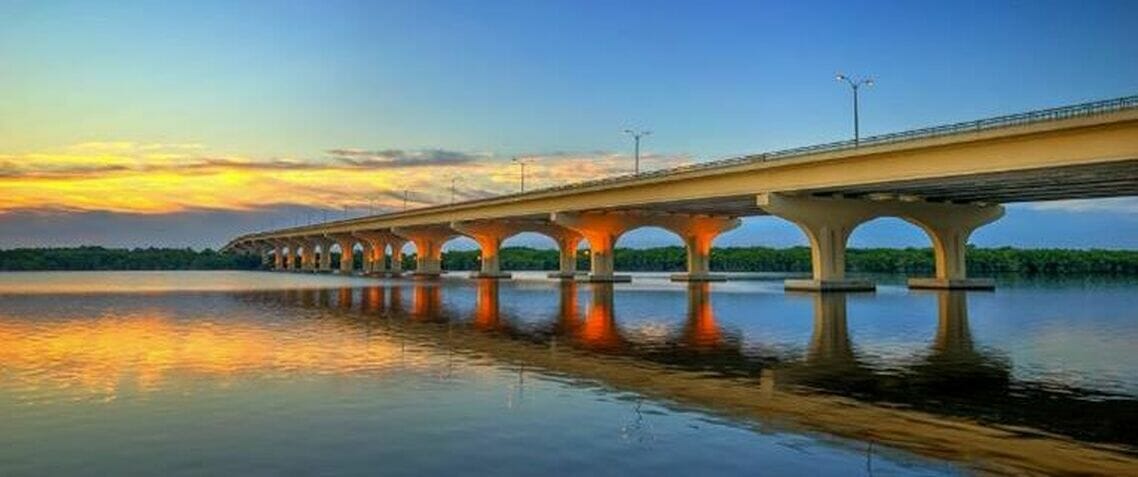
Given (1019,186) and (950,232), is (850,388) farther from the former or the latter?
(950,232)

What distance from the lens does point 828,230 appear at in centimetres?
6706

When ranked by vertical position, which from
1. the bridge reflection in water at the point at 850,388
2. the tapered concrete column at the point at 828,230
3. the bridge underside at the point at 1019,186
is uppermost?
the bridge underside at the point at 1019,186

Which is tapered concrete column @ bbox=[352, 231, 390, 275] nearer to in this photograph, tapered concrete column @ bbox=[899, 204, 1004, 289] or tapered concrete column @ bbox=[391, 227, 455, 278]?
tapered concrete column @ bbox=[391, 227, 455, 278]

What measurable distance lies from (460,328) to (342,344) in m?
7.04

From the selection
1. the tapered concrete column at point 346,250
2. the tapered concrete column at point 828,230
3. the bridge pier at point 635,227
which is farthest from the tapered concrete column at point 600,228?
the tapered concrete column at point 346,250

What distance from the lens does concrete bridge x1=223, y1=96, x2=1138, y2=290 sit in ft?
142

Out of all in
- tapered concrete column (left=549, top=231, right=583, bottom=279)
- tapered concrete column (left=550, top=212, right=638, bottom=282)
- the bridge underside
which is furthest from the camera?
tapered concrete column (left=549, top=231, right=583, bottom=279)

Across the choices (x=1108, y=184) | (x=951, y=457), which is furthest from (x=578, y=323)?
(x=1108, y=184)

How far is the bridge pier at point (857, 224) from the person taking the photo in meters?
65.3

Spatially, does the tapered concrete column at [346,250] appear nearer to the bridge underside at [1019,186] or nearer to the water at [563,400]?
the bridge underside at [1019,186]

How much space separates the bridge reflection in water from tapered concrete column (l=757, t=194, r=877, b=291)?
32.9 meters

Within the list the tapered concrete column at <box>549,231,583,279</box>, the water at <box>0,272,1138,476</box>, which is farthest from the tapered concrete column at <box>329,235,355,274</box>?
the water at <box>0,272,1138,476</box>

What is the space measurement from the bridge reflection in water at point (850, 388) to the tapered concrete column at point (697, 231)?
6661 centimetres

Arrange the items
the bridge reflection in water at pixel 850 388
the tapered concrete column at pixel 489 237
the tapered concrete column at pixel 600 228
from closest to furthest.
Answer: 1. the bridge reflection in water at pixel 850 388
2. the tapered concrete column at pixel 600 228
3. the tapered concrete column at pixel 489 237
